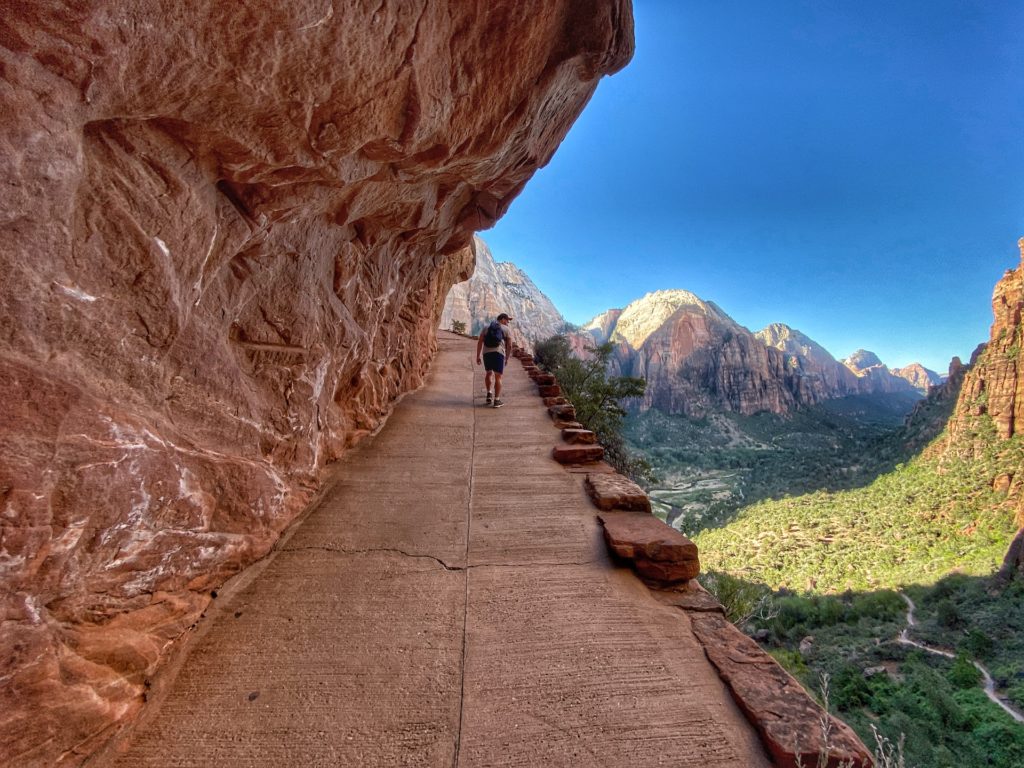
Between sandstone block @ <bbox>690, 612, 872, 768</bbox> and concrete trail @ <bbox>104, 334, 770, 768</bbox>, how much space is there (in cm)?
7

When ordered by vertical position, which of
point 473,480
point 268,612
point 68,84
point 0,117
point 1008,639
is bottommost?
point 1008,639

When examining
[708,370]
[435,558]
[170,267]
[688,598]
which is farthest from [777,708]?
[708,370]

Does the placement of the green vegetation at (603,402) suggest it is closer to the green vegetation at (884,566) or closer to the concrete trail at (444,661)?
the green vegetation at (884,566)

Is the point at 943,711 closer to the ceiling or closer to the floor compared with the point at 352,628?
closer to the floor

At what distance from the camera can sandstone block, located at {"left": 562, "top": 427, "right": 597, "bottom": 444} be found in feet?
16.2

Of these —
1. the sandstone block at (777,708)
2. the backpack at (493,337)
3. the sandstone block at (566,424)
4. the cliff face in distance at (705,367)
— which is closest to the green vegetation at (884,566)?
the sandstone block at (777,708)

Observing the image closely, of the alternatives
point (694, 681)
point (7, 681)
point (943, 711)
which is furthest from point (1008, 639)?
point (7, 681)

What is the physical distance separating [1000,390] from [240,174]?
5821 centimetres

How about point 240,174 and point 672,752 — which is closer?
point 672,752

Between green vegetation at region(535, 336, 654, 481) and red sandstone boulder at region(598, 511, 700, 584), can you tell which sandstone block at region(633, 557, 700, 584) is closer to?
red sandstone boulder at region(598, 511, 700, 584)

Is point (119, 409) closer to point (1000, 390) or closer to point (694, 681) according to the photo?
point (694, 681)

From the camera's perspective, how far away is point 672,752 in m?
1.64

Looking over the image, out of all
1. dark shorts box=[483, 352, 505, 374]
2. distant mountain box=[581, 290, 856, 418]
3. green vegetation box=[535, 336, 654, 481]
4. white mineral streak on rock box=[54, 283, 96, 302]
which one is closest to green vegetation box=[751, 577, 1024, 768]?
green vegetation box=[535, 336, 654, 481]

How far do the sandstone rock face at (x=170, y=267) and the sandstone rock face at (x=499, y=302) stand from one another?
32.7 metres
